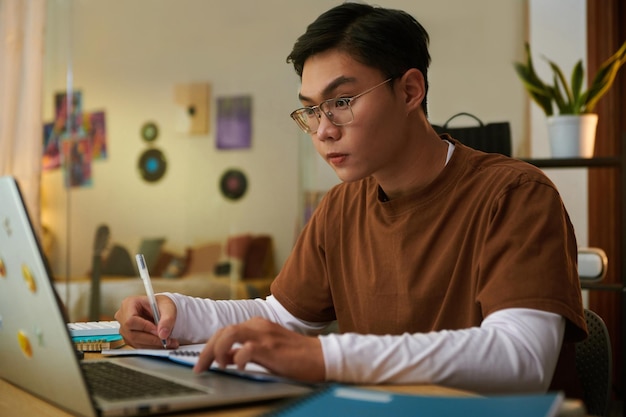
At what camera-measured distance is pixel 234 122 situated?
178 inches

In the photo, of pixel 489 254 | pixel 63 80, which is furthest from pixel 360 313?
pixel 63 80

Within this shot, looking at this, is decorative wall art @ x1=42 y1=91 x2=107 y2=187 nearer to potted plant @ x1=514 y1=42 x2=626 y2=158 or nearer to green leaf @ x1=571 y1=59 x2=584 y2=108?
potted plant @ x1=514 y1=42 x2=626 y2=158

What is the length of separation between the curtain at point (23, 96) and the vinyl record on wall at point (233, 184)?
0.97m

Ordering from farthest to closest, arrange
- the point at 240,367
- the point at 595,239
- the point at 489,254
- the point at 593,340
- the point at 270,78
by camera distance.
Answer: the point at 270,78
the point at 595,239
the point at 593,340
the point at 489,254
the point at 240,367

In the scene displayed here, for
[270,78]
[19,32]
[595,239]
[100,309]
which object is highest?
[19,32]

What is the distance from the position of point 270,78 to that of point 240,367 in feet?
11.7

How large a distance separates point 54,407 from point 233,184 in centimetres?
360

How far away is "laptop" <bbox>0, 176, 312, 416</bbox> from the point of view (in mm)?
818

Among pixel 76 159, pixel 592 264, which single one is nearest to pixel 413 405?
pixel 592 264

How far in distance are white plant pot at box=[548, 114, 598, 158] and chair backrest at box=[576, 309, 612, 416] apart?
6.11ft

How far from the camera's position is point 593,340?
1.42 metres

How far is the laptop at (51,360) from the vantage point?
2.68ft

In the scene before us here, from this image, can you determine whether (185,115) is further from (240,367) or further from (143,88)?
(240,367)

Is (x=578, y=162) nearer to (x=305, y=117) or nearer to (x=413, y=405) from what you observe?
(x=305, y=117)
